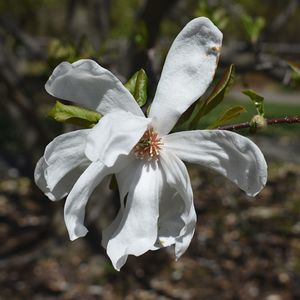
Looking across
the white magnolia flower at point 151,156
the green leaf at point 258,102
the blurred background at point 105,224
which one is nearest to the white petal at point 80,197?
the white magnolia flower at point 151,156

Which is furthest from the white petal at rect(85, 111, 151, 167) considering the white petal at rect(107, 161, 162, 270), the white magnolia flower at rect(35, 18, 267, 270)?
the white petal at rect(107, 161, 162, 270)

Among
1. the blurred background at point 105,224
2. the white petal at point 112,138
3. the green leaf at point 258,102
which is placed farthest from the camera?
the blurred background at point 105,224

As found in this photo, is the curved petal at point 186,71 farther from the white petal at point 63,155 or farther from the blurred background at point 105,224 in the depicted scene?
the blurred background at point 105,224

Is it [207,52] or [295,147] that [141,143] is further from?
[295,147]

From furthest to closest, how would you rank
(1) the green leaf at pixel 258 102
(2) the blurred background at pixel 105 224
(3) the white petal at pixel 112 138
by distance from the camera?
(2) the blurred background at pixel 105 224
(1) the green leaf at pixel 258 102
(3) the white petal at pixel 112 138

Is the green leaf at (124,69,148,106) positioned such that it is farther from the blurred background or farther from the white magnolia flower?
the blurred background

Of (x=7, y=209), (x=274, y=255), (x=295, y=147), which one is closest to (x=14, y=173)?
(x=7, y=209)
